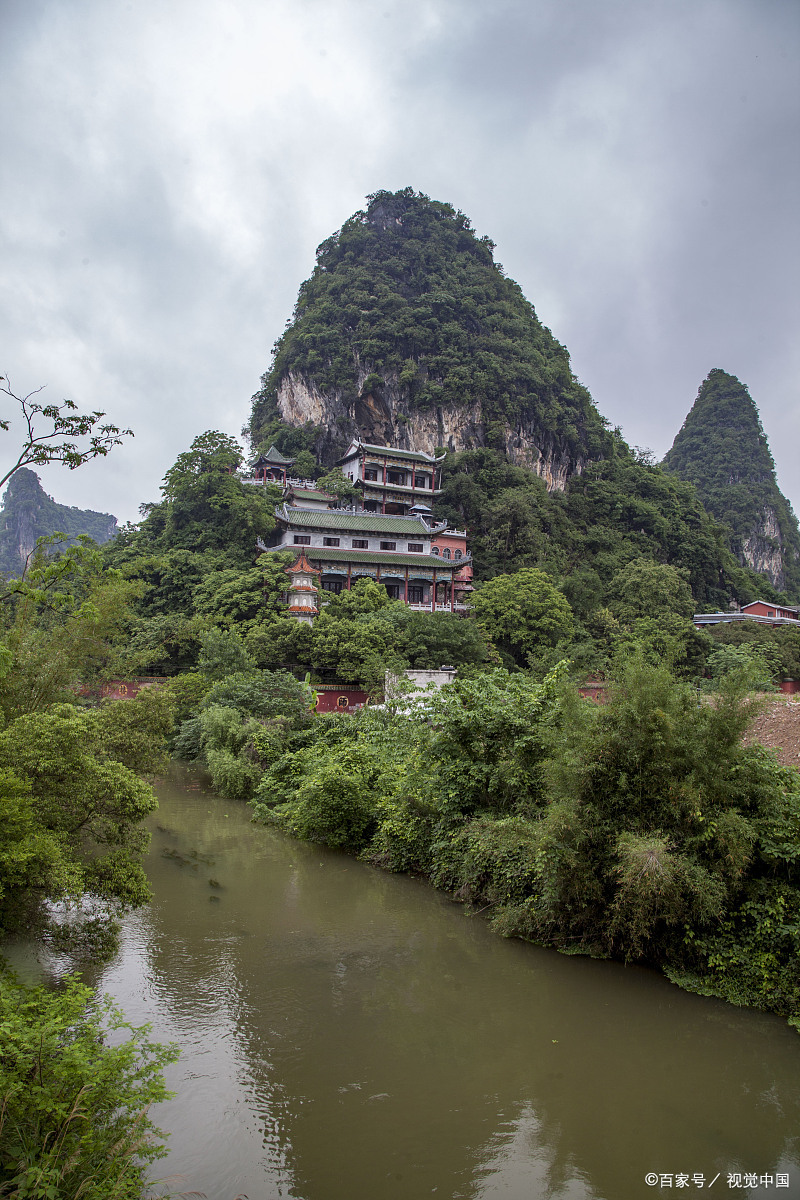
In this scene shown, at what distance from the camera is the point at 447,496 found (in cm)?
4219

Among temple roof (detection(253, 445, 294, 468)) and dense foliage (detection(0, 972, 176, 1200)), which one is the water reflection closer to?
dense foliage (detection(0, 972, 176, 1200))

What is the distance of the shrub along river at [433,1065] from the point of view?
4617 millimetres

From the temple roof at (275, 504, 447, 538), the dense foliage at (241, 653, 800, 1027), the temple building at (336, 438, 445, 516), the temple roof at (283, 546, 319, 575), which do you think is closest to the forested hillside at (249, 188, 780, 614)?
the temple building at (336, 438, 445, 516)

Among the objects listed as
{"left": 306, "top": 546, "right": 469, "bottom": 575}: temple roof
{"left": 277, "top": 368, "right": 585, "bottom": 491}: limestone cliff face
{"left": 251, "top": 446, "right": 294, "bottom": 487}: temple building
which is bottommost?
{"left": 306, "top": 546, "right": 469, "bottom": 575}: temple roof

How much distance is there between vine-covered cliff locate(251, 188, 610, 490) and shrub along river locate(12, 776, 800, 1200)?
133ft

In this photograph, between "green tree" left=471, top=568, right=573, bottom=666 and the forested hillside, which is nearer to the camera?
"green tree" left=471, top=568, right=573, bottom=666

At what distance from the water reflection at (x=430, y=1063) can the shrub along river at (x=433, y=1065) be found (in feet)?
0.06

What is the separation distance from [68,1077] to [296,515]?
29089 mm

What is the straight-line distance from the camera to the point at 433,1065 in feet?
19.0

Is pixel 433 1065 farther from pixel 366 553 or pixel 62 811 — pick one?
pixel 366 553

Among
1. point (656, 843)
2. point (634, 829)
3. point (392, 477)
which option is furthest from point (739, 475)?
point (656, 843)

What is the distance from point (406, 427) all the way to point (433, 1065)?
4373cm

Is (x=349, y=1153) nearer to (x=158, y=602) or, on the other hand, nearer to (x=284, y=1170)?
(x=284, y=1170)

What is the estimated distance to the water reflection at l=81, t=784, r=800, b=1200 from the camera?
15.2ft
